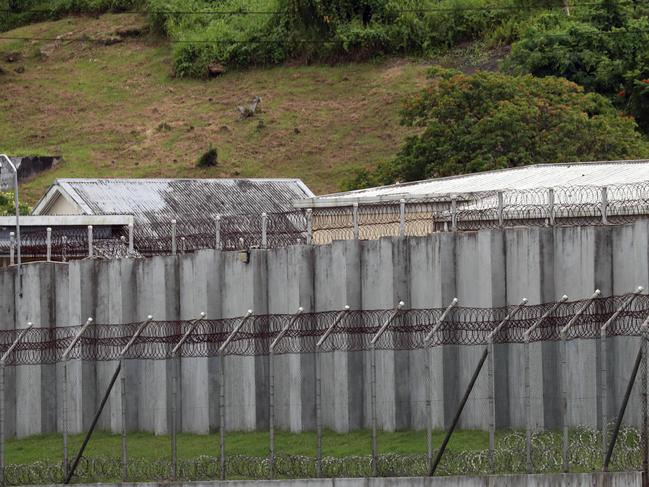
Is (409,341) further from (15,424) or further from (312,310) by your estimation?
(15,424)

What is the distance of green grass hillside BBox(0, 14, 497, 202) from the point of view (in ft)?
282

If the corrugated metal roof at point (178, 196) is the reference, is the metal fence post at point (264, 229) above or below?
below

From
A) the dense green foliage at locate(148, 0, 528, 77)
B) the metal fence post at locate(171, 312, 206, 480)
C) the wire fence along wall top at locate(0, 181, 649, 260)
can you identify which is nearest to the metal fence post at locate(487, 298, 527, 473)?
the wire fence along wall top at locate(0, 181, 649, 260)

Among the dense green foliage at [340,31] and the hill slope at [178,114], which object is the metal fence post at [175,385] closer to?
the hill slope at [178,114]

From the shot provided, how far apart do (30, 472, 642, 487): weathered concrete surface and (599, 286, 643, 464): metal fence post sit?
60 cm

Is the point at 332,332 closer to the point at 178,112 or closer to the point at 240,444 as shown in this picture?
the point at 240,444

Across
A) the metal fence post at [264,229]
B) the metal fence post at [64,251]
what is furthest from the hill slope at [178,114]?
the metal fence post at [264,229]

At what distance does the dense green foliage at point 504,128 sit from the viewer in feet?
199

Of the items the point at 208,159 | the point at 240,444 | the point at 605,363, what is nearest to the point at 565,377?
the point at 605,363

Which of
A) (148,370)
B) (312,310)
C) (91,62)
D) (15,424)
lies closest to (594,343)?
(312,310)

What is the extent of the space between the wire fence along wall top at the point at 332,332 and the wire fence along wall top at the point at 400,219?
190 cm

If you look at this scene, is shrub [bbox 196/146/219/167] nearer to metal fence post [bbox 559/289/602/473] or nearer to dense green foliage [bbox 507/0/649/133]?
dense green foliage [bbox 507/0/649/133]

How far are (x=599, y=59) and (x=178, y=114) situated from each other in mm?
27494

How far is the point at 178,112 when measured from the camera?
9419cm
